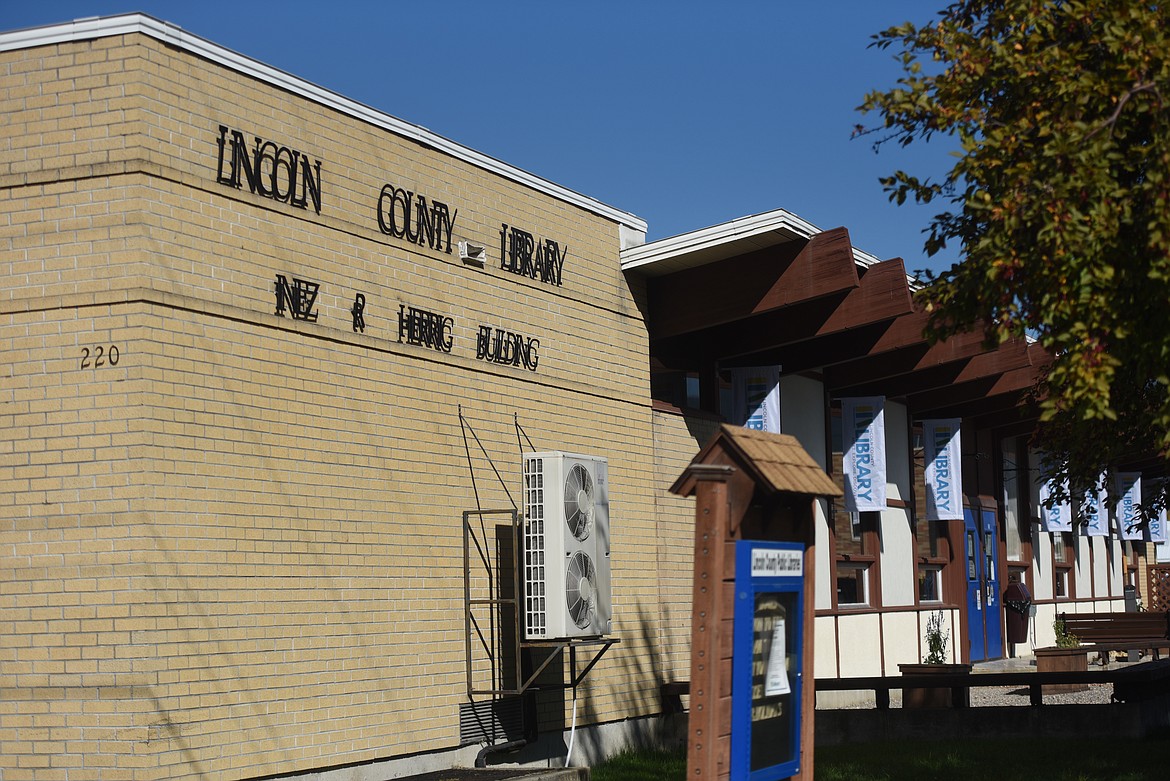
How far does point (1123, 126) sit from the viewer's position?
9109 millimetres

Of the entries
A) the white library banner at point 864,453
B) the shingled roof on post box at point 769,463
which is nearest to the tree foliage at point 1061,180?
the shingled roof on post box at point 769,463

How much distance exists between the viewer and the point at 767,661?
8.14 m

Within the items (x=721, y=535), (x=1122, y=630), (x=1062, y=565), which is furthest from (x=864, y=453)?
(x=1062, y=565)

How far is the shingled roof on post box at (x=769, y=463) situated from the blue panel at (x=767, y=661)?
379 mm

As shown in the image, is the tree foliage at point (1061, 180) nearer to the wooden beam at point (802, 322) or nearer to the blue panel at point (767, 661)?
the blue panel at point (767, 661)

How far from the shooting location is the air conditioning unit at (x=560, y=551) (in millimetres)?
12484

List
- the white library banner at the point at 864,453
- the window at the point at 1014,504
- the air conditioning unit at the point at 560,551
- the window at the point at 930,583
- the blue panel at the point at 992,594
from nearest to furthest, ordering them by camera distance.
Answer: the air conditioning unit at the point at 560,551
the white library banner at the point at 864,453
the window at the point at 930,583
the blue panel at the point at 992,594
the window at the point at 1014,504

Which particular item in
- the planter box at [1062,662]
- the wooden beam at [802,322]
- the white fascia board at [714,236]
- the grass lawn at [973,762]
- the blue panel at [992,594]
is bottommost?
the grass lawn at [973,762]

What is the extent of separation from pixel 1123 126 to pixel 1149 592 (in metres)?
33.6

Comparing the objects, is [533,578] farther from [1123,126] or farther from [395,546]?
[1123,126]

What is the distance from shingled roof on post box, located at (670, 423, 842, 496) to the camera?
786 centimetres

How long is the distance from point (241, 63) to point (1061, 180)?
6222mm

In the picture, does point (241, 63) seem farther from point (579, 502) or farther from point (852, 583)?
point (852, 583)

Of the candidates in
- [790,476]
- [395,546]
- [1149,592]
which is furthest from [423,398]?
[1149,592]
